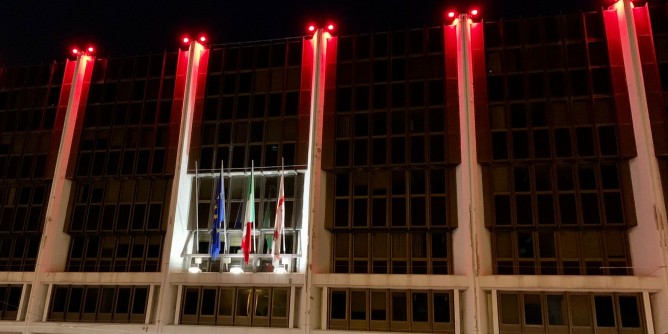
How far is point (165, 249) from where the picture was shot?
34469mm

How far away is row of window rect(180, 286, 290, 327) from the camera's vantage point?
32969 mm

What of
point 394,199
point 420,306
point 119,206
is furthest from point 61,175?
point 420,306

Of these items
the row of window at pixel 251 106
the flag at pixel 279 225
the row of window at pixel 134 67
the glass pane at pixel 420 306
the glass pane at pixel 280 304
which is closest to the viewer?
the glass pane at pixel 420 306

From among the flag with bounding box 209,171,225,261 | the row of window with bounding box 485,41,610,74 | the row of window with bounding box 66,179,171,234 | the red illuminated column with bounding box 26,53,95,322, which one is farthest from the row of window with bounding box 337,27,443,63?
the red illuminated column with bounding box 26,53,95,322

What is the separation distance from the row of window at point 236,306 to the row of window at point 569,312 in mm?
12570

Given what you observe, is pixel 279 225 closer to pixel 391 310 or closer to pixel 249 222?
pixel 249 222

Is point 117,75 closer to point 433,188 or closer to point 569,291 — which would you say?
point 433,188

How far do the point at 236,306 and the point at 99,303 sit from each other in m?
9.38

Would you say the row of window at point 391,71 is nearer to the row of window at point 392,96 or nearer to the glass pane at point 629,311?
the row of window at point 392,96

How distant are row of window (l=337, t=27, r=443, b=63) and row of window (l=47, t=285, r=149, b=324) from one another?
20.7 meters

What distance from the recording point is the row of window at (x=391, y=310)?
3142cm

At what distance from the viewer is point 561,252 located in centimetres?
3142

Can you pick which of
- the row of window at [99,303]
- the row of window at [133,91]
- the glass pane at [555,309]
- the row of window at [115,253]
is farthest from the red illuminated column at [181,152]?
the glass pane at [555,309]

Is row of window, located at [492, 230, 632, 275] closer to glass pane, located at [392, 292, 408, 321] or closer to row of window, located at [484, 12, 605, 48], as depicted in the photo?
glass pane, located at [392, 292, 408, 321]
